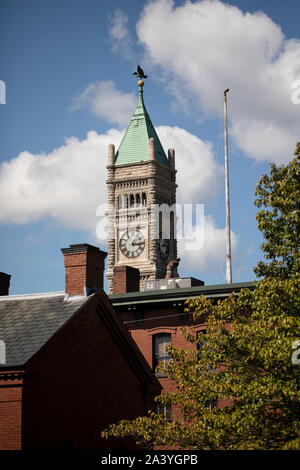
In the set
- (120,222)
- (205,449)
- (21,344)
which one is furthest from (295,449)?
(120,222)

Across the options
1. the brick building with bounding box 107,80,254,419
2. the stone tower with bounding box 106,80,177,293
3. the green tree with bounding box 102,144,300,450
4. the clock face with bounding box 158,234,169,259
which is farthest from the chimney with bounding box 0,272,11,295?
the clock face with bounding box 158,234,169,259

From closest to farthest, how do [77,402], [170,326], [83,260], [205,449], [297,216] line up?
[205,449]
[297,216]
[77,402]
[83,260]
[170,326]

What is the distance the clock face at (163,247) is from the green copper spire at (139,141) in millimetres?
14306

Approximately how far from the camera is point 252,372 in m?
20.3

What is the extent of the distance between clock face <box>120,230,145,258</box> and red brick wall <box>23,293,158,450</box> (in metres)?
112

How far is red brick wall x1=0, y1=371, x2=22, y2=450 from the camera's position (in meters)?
19.7

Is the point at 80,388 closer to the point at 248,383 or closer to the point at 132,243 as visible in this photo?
the point at 248,383

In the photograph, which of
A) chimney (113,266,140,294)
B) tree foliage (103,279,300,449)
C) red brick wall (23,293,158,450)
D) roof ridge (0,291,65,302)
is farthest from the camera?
chimney (113,266,140,294)

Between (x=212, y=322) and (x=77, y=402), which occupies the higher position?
(x=212, y=322)

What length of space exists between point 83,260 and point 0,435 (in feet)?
22.9

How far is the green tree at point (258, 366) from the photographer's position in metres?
19.1

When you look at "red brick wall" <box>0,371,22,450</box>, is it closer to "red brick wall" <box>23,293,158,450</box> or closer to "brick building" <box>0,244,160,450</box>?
"brick building" <box>0,244,160,450</box>

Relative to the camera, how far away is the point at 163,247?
142125 mm

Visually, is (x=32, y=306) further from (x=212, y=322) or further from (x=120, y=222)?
(x=120, y=222)
